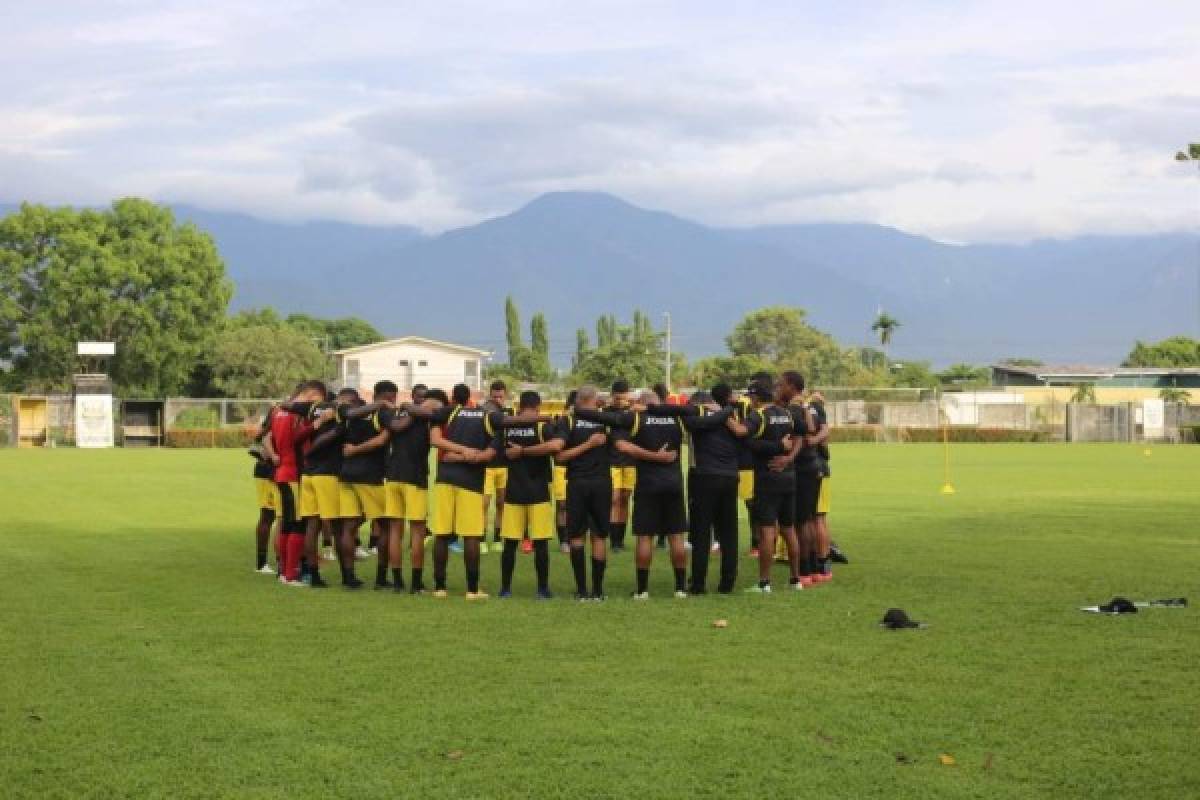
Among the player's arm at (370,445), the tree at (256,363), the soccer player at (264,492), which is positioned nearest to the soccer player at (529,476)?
the player's arm at (370,445)

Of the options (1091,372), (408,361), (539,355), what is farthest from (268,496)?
(539,355)

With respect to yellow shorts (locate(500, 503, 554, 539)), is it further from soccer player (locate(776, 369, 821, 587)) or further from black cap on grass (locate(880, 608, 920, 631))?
black cap on grass (locate(880, 608, 920, 631))

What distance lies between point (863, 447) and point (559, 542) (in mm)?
40837

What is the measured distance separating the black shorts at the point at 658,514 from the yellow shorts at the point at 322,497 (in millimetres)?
3113

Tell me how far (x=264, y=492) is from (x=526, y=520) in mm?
3758

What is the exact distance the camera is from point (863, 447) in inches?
2307

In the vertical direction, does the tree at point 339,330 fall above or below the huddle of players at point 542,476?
above

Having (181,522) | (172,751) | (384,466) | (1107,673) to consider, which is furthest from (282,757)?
(181,522)

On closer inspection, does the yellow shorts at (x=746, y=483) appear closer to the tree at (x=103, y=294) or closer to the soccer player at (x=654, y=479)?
the soccer player at (x=654, y=479)

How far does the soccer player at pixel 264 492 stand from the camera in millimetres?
15570

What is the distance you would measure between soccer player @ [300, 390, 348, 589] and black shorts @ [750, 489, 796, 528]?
418 cm

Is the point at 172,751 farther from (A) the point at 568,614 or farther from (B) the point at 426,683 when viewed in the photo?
(A) the point at 568,614

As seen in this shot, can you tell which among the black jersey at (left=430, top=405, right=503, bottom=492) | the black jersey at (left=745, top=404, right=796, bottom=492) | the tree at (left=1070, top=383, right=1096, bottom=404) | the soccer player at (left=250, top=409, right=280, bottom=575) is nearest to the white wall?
the tree at (left=1070, top=383, right=1096, bottom=404)

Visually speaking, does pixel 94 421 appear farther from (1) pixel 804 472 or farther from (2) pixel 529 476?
(2) pixel 529 476
